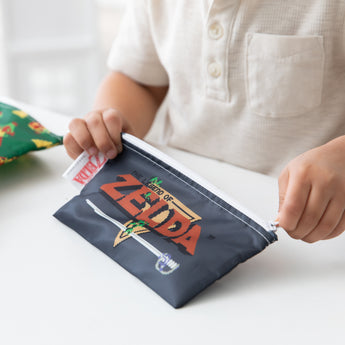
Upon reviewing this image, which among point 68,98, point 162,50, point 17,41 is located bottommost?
point 68,98

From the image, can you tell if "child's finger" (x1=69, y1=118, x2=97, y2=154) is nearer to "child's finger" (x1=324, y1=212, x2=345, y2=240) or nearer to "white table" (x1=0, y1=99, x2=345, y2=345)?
"white table" (x1=0, y1=99, x2=345, y2=345)

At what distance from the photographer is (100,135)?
0.52 metres

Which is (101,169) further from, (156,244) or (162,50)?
(162,50)

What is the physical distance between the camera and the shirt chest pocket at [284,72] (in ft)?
1.91

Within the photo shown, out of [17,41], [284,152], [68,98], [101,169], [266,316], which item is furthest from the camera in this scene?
[68,98]

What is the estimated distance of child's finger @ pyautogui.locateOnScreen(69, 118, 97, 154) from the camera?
0.54m

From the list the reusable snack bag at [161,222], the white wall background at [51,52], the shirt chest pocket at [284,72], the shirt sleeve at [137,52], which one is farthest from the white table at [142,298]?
the white wall background at [51,52]

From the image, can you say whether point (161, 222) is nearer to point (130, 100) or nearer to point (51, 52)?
point (130, 100)

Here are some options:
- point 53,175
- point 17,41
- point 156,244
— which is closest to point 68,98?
point 17,41

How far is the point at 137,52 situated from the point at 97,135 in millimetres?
269

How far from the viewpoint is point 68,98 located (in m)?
2.00

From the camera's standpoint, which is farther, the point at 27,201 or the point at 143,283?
the point at 27,201

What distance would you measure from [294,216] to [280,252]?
0.05 m

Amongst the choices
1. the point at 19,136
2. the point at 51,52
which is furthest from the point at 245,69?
the point at 51,52
